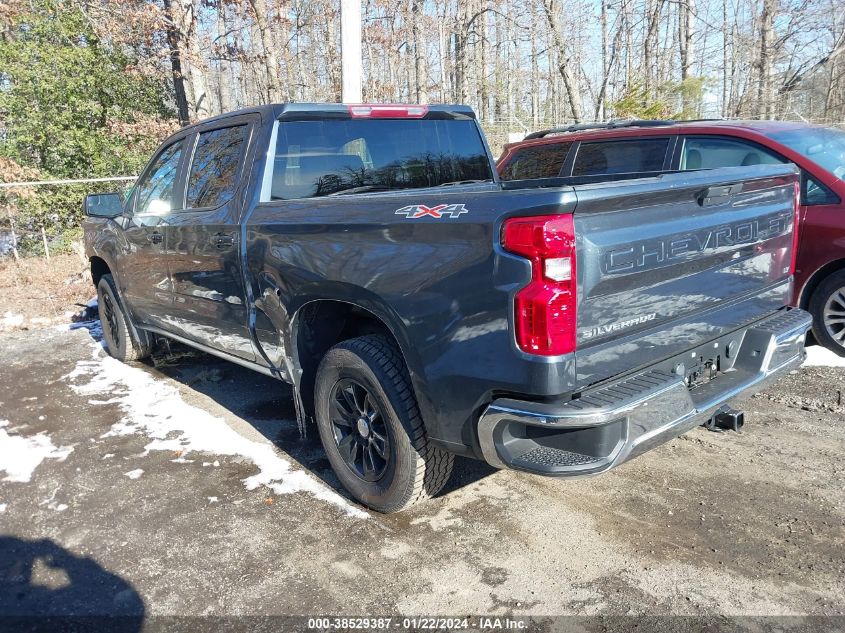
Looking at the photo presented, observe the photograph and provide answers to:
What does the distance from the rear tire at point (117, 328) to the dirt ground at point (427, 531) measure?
152cm

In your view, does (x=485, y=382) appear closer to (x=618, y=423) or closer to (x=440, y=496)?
(x=618, y=423)

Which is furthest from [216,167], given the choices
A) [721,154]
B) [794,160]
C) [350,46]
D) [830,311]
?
[830,311]

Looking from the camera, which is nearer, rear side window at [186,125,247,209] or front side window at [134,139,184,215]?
rear side window at [186,125,247,209]

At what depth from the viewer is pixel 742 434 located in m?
4.14

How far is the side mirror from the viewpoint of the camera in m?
5.54

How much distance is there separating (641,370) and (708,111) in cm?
2112

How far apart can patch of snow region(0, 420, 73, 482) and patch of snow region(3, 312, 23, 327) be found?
4.28 m

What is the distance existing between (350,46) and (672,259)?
18.3 ft

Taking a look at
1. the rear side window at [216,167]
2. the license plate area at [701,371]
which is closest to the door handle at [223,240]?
the rear side window at [216,167]

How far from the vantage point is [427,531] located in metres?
3.25

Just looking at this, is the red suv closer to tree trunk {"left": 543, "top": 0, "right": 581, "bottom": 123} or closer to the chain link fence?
the chain link fence

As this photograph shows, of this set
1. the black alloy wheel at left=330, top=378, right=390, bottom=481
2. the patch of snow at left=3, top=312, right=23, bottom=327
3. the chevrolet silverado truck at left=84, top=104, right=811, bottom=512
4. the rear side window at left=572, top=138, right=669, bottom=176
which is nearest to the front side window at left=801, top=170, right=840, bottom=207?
the rear side window at left=572, top=138, right=669, bottom=176

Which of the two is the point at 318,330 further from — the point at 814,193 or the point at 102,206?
the point at 814,193

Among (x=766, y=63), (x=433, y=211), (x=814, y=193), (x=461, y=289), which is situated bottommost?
(x=461, y=289)
